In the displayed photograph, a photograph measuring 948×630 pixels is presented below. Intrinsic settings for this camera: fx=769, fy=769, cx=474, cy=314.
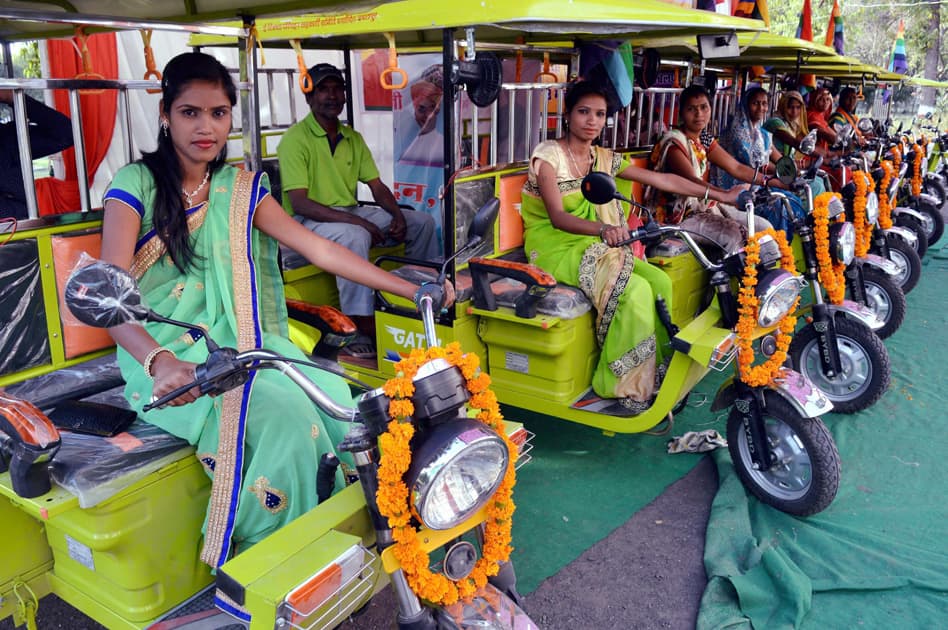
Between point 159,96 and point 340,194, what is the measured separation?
2096 millimetres

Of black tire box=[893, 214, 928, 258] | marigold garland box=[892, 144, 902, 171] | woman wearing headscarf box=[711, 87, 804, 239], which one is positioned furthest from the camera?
black tire box=[893, 214, 928, 258]

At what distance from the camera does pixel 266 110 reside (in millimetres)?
6074

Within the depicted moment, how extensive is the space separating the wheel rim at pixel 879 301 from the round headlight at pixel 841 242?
1.40 meters

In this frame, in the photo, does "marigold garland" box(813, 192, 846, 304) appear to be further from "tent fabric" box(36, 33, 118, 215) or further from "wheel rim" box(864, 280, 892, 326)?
"tent fabric" box(36, 33, 118, 215)

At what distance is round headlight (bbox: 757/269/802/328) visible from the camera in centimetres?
334

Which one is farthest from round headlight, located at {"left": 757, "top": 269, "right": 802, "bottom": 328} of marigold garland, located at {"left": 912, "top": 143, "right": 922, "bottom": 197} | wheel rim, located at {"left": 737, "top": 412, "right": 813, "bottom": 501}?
marigold garland, located at {"left": 912, "top": 143, "right": 922, "bottom": 197}

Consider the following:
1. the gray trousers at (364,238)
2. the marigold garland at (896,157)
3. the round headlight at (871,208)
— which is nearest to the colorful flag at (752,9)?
the marigold garland at (896,157)

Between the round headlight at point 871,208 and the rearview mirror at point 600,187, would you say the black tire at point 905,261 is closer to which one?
the round headlight at point 871,208

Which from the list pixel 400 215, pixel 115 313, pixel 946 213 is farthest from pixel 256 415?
pixel 946 213

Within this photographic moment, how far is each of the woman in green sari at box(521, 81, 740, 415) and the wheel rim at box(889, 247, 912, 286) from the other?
3.24 m

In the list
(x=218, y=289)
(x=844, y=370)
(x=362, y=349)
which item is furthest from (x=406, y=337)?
(x=844, y=370)

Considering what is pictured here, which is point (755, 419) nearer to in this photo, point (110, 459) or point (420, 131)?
point (110, 459)

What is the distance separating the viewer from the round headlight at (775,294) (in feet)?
11.0

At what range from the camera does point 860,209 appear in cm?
507
